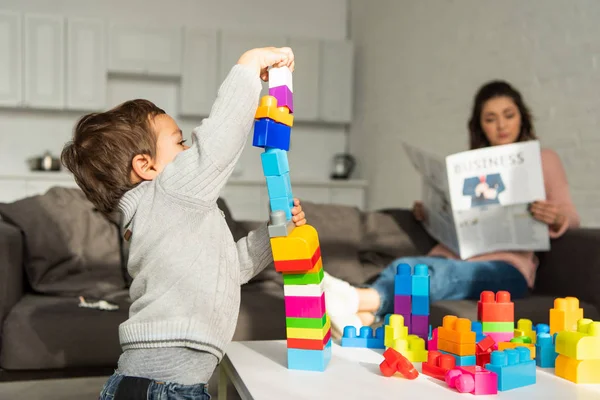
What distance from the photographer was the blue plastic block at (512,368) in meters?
1.10

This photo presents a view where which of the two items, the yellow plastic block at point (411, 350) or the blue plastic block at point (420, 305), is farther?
the blue plastic block at point (420, 305)

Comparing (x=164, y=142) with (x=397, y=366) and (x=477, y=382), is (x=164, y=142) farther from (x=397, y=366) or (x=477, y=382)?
(x=477, y=382)

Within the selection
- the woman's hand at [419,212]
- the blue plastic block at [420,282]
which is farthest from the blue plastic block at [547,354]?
the woman's hand at [419,212]

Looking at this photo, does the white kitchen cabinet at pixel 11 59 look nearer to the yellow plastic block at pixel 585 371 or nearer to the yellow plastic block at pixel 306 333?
the yellow plastic block at pixel 306 333

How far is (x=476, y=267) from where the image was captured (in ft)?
7.20

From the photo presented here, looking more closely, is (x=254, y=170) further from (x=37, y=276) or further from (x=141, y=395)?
(x=141, y=395)

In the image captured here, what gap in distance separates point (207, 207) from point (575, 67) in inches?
83.8

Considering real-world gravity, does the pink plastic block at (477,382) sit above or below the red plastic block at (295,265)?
below

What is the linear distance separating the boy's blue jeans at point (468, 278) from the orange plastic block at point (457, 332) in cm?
83

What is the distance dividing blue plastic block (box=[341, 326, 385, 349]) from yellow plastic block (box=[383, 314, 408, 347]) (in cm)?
5

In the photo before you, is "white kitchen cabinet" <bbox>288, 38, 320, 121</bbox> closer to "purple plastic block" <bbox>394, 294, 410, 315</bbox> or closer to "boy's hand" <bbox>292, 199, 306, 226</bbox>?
"purple plastic block" <bbox>394, 294, 410, 315</bbox>

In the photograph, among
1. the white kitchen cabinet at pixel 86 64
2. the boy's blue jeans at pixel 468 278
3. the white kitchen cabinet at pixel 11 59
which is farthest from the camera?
the white kitchen cabinet at pixel 86 64

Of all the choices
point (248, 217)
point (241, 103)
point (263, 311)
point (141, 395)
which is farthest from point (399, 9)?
point (141, 395)

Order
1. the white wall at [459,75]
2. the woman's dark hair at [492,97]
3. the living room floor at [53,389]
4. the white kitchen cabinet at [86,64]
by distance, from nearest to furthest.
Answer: the living room floor at [53,389], the woman's dark hair at [492,97], the white wall at [459,75], the white kitchen cabinet at [86,64]
